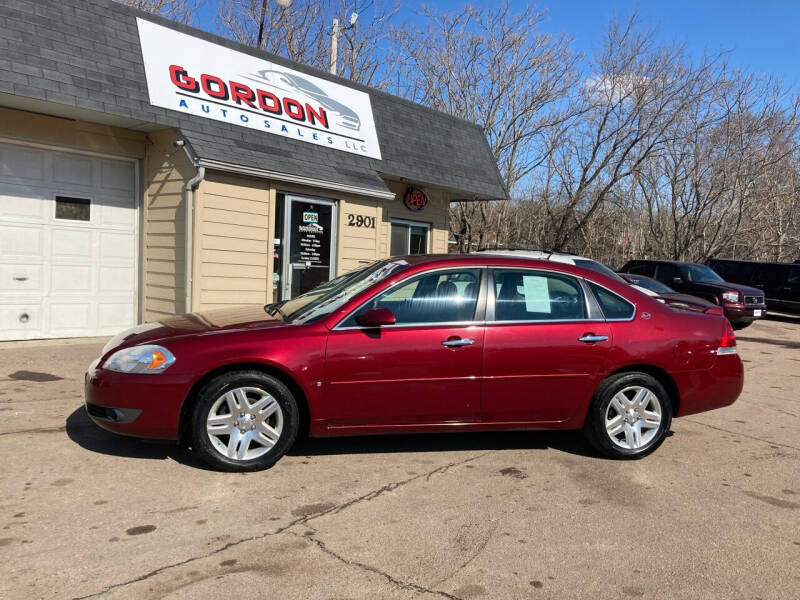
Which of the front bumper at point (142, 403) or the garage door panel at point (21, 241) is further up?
the garage door panel at point (21, 241)

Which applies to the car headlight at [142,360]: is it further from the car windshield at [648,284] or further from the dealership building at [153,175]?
the car windshield at [648,284]

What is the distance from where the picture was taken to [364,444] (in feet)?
16.1

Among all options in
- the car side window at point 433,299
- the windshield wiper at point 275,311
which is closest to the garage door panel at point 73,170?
the windshield wiper at point 275,311

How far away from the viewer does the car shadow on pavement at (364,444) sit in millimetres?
4480

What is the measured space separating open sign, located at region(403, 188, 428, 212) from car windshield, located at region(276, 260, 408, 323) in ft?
26.0

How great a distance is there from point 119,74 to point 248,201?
93.3 inches

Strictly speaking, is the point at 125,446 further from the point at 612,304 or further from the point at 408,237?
the point at 408,237

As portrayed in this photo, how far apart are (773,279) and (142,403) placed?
1973 cm

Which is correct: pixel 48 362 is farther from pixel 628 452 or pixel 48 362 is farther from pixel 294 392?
pixel 628 452

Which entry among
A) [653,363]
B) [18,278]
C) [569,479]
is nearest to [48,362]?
[18,278]

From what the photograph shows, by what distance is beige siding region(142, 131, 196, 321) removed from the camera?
873 cm

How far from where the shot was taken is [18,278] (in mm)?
8359

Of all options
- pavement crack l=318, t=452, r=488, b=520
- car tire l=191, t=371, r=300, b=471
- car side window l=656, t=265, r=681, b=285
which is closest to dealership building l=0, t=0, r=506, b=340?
car tire l=191, t=371, r=300, b=471

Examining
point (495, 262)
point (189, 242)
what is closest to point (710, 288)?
point (495, 262)
